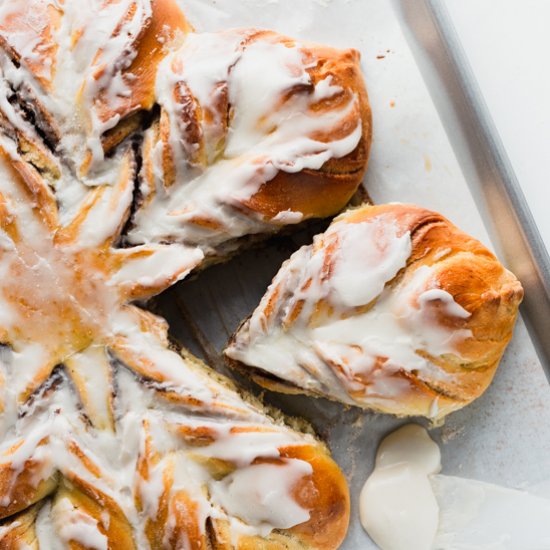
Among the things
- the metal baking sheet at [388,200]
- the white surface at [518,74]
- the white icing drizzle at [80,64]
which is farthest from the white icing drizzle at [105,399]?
Result: the white surface at [518,74]

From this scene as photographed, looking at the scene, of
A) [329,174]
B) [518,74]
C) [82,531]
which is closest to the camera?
[82,531]

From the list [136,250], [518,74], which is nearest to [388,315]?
[136,250]

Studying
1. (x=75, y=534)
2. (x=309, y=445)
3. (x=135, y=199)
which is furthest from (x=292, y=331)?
(x=75, y=534)

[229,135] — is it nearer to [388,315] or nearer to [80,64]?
[80,64]

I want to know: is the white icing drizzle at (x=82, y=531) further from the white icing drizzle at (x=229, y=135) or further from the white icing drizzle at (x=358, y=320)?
the white icing drizzle at (x=229, y=135)

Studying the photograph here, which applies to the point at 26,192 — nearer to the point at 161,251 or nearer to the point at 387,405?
the point at 161,251

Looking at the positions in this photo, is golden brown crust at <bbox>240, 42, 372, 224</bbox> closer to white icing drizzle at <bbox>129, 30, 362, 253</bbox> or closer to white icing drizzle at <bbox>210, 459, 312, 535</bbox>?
white icing drizzle at <bbox>129, 30, 362, 253</bbox>
